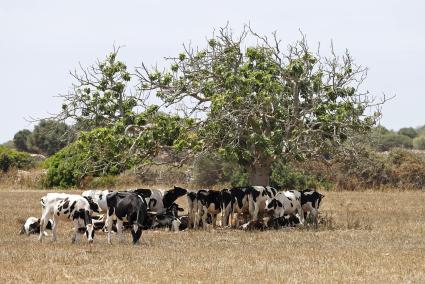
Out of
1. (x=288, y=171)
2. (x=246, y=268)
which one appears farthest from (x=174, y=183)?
(x=246, y=268)

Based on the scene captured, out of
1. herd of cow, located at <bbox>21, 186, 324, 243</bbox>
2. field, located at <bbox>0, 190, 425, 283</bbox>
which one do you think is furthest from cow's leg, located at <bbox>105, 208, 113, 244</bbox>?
herd of cow, located at <bbox>21, 186, 324, 243</bbox>

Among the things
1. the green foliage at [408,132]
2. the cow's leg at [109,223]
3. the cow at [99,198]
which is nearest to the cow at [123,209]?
the cow's leg at [109,223]

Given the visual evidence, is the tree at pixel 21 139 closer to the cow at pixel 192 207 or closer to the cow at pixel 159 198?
the cow at pixel 159 198

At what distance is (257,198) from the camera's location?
25172 millimetres

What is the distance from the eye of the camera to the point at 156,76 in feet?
88.1

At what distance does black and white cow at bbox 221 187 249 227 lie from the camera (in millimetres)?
25156

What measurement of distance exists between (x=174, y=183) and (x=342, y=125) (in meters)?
25.8

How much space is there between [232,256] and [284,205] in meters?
8.24

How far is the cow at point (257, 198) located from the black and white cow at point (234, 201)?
150 millimetres

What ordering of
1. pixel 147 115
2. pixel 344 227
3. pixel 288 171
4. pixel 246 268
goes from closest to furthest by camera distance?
pixel 246 268 → pixel 344 227 → pixel 147 115 → pixel 288 171

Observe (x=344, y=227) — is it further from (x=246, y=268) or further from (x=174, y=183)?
(x=174, y=183)

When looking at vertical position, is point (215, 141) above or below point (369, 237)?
above

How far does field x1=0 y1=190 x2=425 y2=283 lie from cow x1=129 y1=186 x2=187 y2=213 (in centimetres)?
259

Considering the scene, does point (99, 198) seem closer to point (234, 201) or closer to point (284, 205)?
point (234, 201)
